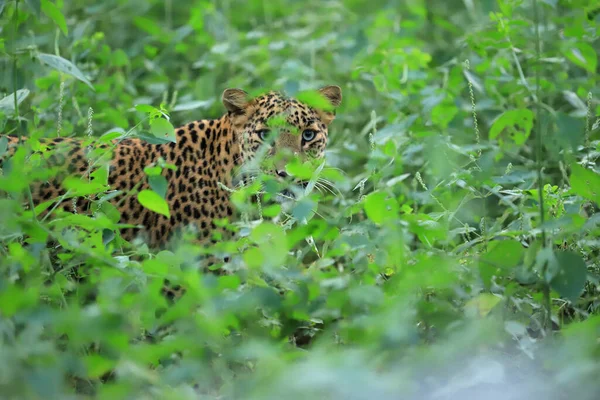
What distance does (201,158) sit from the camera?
6.13m

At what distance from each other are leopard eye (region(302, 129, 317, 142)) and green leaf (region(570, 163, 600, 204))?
2225 mm

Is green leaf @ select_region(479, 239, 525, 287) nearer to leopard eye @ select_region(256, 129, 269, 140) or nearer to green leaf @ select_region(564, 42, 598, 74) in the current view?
green leaf @ select_region(564, 42, 598, 74)

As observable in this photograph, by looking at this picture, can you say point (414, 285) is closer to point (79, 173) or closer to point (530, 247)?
point (530, 247)

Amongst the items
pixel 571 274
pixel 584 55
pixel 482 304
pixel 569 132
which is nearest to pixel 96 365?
pixel 482 304

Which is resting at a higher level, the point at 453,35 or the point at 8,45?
the point at 8,45

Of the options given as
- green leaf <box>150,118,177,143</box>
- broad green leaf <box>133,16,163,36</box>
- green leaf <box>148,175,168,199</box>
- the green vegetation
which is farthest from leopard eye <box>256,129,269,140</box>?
broad green leaf <box>133,16,163,36</box>

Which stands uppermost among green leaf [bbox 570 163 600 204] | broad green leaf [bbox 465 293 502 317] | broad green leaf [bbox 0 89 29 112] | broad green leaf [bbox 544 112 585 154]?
broad green leaf [bbox 0 89 29 112]

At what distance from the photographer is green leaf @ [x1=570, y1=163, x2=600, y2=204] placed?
438 centimetres

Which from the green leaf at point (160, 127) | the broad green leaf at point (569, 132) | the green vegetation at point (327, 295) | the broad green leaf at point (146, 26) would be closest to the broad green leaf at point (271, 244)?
the green vegetation at point (327, 295)

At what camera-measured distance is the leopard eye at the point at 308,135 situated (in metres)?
6.16

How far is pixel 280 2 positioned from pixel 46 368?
8.38m

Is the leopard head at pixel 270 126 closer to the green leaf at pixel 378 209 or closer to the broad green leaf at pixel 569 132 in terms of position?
the green leaf at pixel 378 209

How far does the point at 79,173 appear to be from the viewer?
5.67 metres

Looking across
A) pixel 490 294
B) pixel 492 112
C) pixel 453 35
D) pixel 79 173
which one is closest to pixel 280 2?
pixel 453 35
